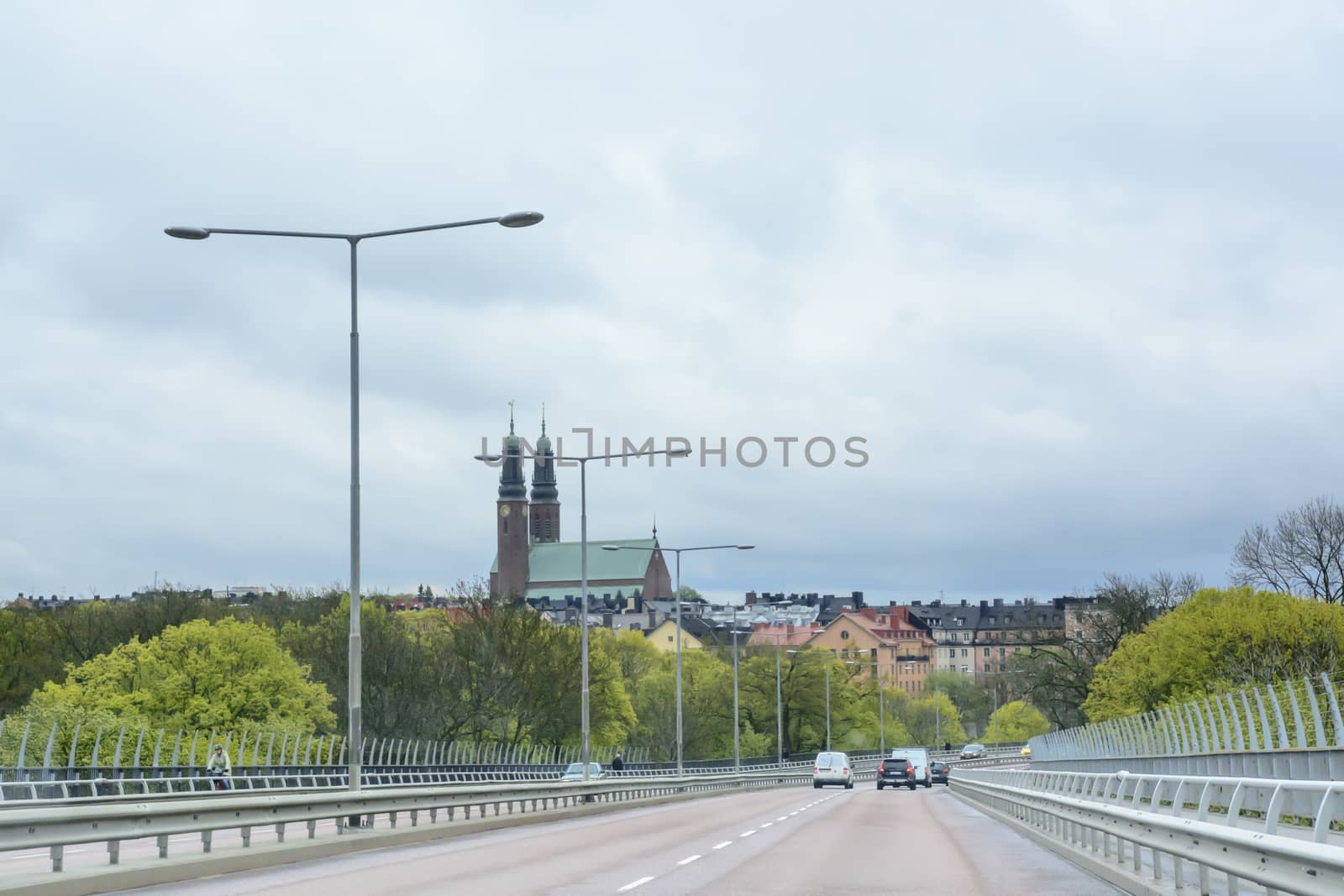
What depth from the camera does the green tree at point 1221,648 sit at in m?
67.1

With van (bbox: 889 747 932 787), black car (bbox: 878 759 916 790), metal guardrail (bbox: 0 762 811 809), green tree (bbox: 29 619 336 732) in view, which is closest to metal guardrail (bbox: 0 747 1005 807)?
metal guardrail (bbox: 0 762 811 809)

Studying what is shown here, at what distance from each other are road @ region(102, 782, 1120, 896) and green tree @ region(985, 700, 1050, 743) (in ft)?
500

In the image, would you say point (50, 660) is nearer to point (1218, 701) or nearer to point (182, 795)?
point (182, 795)

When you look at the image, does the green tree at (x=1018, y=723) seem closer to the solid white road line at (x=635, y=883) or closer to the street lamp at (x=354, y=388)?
the street lamp at (x=354, y=388)

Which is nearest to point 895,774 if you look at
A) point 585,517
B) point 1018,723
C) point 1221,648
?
point 1221,648

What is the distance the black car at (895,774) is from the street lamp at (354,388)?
52736 mm

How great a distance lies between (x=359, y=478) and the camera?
26.3 metres

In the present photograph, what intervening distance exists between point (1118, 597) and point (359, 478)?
7794 cm

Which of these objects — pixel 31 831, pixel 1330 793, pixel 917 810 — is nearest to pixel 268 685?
pixel 917 810

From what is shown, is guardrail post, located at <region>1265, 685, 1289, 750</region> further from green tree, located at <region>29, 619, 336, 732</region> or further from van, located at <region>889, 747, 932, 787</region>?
green tree, located at <region>29, 619, 336, 732</region>

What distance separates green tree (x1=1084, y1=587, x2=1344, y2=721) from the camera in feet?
220

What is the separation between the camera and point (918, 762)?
8125 centimetres

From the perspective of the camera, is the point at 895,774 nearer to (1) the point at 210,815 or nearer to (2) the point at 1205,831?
(1) the point at 210,815

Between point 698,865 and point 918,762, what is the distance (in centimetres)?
6396
